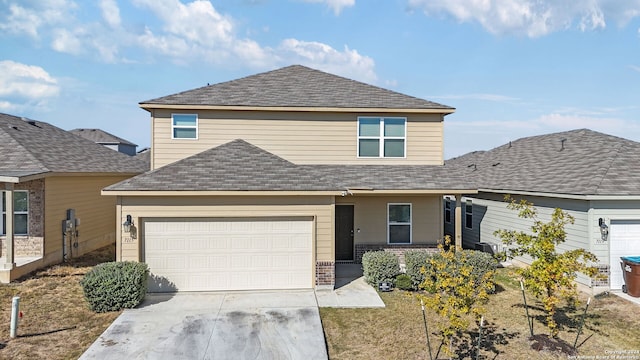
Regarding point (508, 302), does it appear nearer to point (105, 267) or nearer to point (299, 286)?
point (299, 286)

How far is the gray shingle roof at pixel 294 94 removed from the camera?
1262cm

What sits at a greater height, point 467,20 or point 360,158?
point 467,20

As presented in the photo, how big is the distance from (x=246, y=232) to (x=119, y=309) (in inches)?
140

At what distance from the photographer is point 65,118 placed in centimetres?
4103

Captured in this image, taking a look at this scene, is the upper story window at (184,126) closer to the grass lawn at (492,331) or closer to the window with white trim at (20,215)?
the window with white trim at (20,215)

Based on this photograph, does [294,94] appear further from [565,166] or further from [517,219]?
[565,166]

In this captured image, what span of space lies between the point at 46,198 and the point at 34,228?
1059mm

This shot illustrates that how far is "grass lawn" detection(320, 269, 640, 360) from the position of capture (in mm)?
6668

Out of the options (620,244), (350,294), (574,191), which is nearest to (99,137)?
(350,294)

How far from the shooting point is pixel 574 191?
33.5ft

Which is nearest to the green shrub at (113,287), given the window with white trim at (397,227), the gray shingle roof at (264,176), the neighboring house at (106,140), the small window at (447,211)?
the gray shingle roof at (264,176)

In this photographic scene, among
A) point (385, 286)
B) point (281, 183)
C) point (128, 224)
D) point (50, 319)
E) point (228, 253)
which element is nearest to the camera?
point (50, 319)

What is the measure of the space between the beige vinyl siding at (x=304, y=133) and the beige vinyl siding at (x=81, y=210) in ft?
17.2

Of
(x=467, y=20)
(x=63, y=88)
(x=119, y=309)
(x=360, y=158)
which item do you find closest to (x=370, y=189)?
(x=360, y=158)
